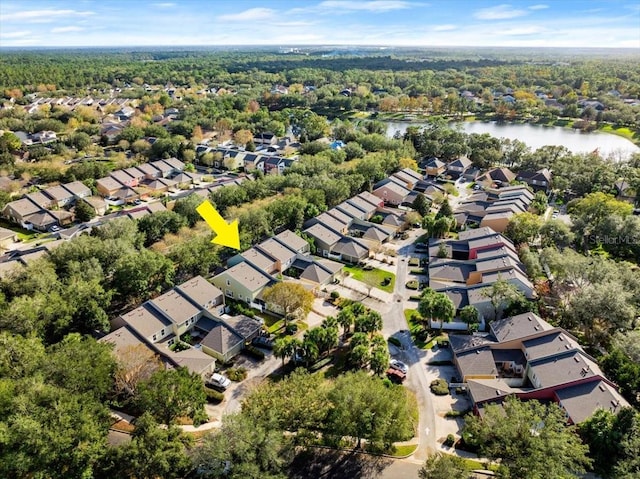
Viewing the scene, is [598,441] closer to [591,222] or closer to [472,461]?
[472,461]

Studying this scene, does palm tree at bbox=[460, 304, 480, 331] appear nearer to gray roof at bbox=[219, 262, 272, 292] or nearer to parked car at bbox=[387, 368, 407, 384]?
parked car at bbox=[387, 368, 407, 384]

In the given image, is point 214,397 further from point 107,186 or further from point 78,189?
point 107,186

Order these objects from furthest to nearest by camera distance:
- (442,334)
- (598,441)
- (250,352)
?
(442,334)
(250,352)
(598,441)

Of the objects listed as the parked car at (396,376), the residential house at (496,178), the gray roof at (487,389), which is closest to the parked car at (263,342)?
the parked car at (396,376)

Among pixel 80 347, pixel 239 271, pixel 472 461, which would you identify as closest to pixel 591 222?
pixel 472 461

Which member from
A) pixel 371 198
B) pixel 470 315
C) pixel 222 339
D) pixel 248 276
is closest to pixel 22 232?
pixel 248 276

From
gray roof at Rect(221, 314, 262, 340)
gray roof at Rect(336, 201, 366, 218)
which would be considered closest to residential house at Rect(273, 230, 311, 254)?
gray roof at Rect(336, 201, 366, 218)
